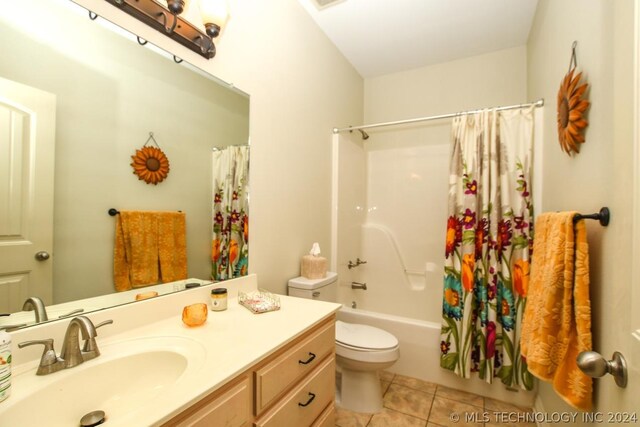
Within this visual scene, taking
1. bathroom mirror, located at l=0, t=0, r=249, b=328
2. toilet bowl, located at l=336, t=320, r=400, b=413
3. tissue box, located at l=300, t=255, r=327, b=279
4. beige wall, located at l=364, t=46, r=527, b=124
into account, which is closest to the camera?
bathroom mirror, located at l=0, t=0, r=249, b=328

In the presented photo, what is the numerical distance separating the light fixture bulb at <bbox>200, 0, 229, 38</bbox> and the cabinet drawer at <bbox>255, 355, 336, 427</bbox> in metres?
1.45

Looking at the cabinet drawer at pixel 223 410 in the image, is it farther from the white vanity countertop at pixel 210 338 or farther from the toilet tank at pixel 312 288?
the toilet tank at pixel 312 288

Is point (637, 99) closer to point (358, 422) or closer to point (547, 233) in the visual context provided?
point (547, 233)

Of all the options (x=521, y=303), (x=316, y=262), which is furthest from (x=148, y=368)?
(x=521, y=303)

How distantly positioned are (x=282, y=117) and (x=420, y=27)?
1.33 m

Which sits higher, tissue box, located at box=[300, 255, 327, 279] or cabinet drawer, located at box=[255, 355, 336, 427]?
tissue box, located at box=[300, 255, 327, 279]

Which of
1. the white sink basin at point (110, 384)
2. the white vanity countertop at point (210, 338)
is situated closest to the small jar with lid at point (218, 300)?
the white vanity countertop at point (210, 338)

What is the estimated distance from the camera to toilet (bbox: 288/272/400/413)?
1.62 m

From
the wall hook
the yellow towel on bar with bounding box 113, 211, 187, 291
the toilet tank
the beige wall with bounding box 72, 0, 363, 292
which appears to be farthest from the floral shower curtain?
the wall hook

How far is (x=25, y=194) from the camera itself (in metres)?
0.79

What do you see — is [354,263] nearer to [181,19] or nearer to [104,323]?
[104,323]

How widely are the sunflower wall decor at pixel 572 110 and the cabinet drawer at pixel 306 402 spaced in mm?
1325

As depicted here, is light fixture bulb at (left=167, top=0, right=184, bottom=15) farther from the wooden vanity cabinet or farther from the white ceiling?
the wooden vanity cabinet

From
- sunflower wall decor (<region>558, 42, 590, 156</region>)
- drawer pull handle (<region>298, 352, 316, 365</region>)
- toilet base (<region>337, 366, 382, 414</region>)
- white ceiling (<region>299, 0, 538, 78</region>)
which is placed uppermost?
white ceiling (<region>299, 0, 538, 78</region>)
